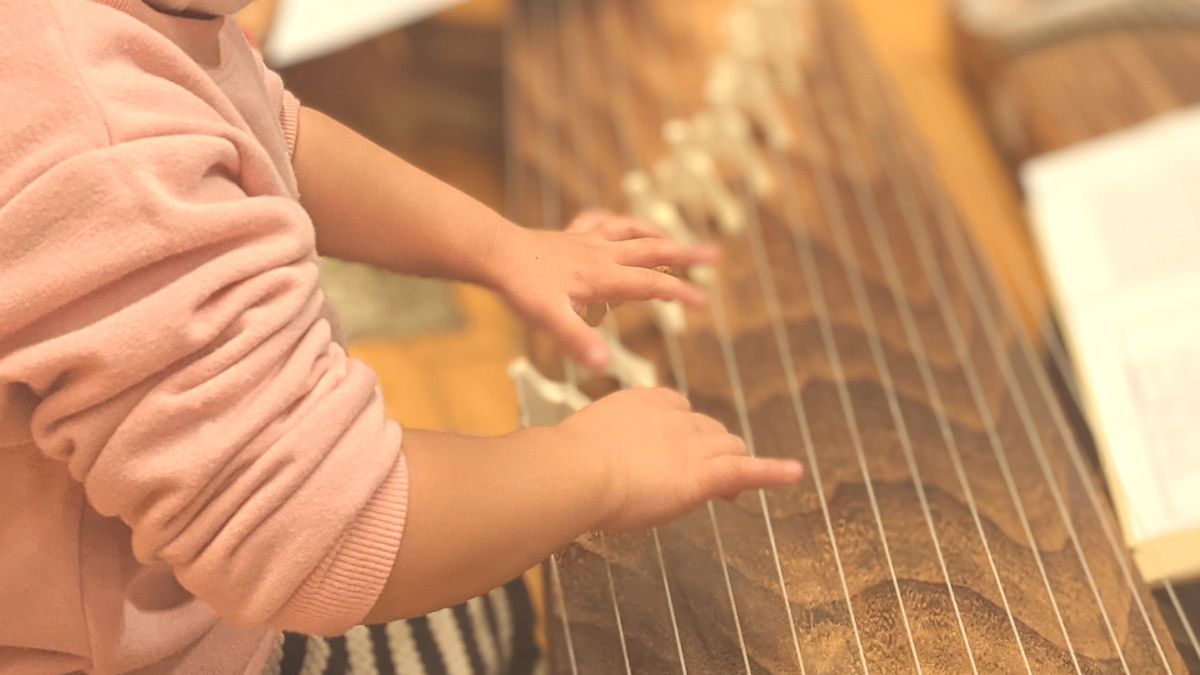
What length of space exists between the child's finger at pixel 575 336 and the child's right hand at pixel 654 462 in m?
0.04

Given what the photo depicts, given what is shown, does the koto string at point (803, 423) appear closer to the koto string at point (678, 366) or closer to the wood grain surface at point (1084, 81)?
the koto string at point (678, 366)

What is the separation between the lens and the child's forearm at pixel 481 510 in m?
0.56

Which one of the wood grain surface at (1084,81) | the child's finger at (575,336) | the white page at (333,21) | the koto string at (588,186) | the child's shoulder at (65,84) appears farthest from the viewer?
the wood grain surface at (1084,81)

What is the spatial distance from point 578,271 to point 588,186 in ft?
1.74

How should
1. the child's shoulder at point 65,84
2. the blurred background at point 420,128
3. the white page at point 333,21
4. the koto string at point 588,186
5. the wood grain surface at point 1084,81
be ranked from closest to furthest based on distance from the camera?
the child's shoulder at point 65,84
the koto string at point 588,186
the blurred background at point 420,128
the white page at point 333,21
the wood grain surface at point 1084,81

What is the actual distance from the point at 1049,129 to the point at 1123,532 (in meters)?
0.74

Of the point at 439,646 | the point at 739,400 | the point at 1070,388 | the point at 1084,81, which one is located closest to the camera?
the point at 439,646

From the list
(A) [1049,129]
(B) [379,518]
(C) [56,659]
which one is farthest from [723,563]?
(A) [1049,129]

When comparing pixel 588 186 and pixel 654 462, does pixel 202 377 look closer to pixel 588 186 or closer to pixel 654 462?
pixel 654 462

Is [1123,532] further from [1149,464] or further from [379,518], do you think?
[379,518]

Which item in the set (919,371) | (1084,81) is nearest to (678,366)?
(919,371)

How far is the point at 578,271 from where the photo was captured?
65 cm

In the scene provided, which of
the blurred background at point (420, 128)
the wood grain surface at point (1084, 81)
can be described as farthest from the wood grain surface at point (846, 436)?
the wood grain surface at point (1084, 81)

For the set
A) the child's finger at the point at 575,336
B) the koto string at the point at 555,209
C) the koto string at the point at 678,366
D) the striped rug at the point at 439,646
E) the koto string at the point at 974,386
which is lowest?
the striped rug at the point at 439,646
